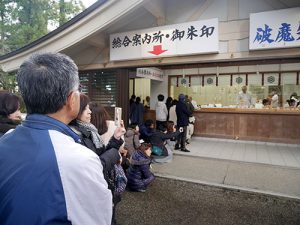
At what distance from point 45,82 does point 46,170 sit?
0.41 metres

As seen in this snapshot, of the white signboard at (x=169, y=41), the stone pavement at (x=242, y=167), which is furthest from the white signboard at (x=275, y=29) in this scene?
the stone pavement at (x=242, y=167)

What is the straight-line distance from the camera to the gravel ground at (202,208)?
12.1ft

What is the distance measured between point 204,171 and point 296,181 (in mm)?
2012

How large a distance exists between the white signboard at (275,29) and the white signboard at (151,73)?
4011mm

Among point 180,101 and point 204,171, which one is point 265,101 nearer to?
point 180,101

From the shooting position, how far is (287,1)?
16.0 feet

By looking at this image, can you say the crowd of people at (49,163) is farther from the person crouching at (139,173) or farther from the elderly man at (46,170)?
the person crouching at (139,173)

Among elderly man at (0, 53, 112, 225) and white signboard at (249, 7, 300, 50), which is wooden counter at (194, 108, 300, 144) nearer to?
white signboard at (249, 7, 300, 50)

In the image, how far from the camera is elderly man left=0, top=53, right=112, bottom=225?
35.4 inches

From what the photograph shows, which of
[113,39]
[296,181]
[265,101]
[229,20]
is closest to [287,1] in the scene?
[229,20]

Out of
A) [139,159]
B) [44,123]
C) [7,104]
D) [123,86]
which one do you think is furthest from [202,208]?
[123,86]

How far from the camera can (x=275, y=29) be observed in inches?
189

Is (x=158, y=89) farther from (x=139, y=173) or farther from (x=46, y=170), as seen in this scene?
(x=46, y=170)

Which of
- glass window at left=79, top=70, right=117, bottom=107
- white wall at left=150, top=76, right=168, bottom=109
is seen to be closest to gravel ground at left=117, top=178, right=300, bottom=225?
glass window at left=79, top=70, right=117, bottom=107
